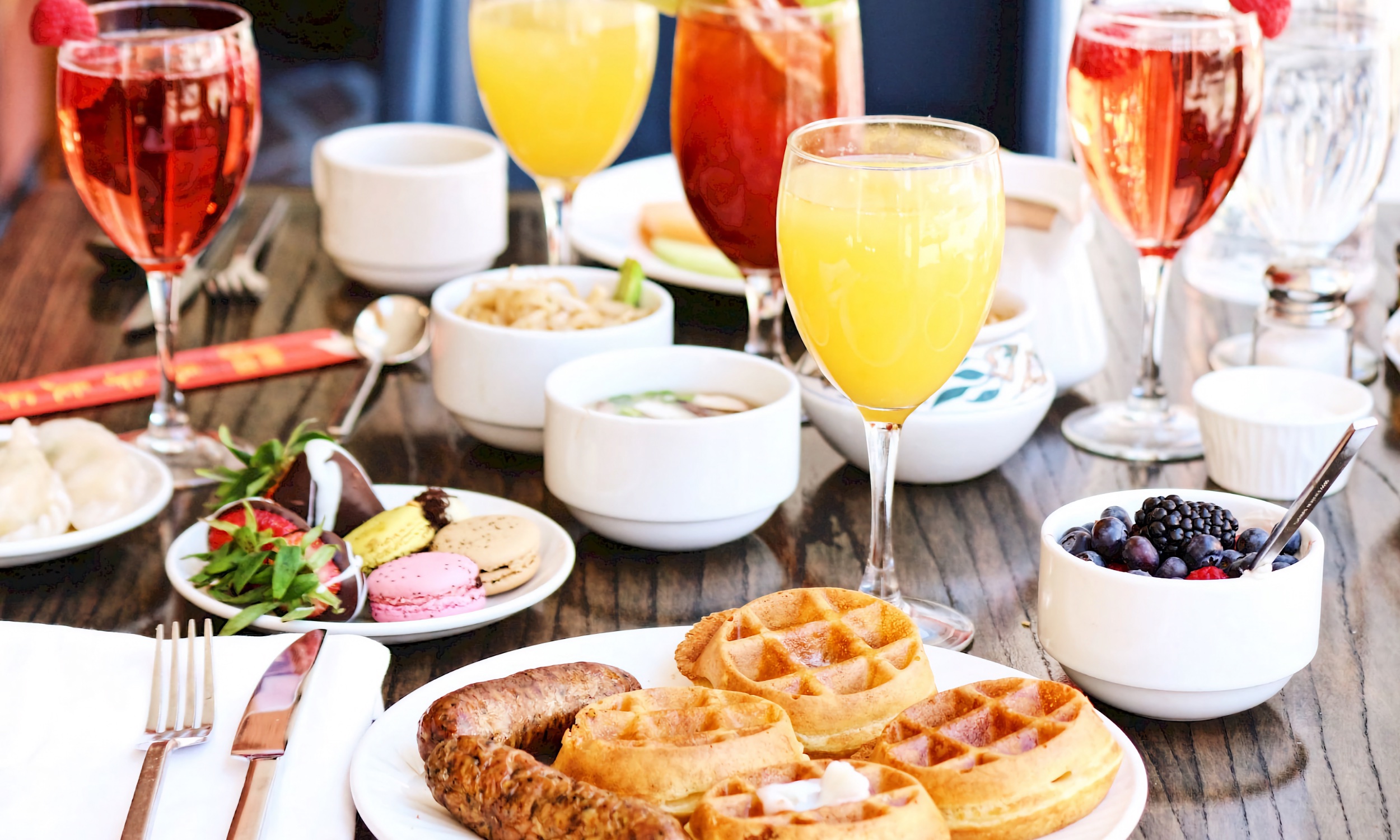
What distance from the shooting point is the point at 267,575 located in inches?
40.5

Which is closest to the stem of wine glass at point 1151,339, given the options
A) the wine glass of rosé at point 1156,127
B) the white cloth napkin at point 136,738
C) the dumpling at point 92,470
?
the wine glass of rosé at point 1156,127

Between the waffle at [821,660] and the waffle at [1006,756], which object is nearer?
the waffle at [1006,756]

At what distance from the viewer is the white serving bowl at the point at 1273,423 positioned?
4.06 feet

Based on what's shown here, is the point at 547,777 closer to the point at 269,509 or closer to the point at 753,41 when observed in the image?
the point at 269,509

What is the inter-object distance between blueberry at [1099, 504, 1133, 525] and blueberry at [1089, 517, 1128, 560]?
0.01 metres

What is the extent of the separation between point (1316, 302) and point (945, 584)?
23.1 inches

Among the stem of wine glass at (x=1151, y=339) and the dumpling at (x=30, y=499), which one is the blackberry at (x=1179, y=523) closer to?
the stem of wine glass at (x=1151, y=339)

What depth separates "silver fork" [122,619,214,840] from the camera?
2.49 ft

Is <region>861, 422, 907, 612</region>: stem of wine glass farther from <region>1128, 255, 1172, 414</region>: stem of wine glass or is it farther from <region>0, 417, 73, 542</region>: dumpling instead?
<region>0, 417, 73, 542</region>: dumpling

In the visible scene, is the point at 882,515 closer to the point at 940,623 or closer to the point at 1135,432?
the point at 940,623

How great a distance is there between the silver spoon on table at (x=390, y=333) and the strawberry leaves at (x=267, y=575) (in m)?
0.51

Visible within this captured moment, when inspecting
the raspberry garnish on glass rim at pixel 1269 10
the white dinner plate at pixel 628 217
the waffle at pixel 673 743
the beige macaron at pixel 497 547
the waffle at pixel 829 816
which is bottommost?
the beige macaron at pixel 497 547

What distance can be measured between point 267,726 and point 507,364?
554mm

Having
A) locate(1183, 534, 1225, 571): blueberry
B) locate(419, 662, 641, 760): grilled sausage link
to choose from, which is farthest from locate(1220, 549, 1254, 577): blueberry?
locate(419, 662, 641, 760): grilled sausage link
